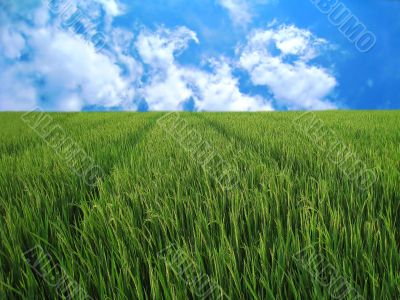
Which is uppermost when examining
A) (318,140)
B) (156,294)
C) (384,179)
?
(318,140)

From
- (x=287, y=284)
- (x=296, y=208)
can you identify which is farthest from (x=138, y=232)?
(x=296, y=208)

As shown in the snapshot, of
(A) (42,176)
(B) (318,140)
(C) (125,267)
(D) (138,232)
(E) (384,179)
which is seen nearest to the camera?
(C) (125,267)

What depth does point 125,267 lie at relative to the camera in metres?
0.86

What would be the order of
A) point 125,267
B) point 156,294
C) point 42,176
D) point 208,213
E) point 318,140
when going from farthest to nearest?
point 318,140 < point 42,176 < point 208,213 < point 125,267 < point 156,294

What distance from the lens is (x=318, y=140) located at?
3.18 m

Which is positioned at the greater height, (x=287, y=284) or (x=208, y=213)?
(x=208, y=213)

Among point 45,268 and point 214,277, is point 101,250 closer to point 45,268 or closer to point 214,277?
point 45,268

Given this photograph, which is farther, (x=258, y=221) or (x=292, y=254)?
(x=258, y=221)

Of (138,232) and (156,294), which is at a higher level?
(138,232)

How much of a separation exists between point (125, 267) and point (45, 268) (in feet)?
1.05

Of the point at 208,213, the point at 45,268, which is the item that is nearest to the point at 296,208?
the point at 208,213

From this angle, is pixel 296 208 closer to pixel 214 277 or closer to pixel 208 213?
pixel 208 213

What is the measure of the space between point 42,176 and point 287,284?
1719mm

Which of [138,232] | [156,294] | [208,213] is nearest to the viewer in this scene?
[156,294]
